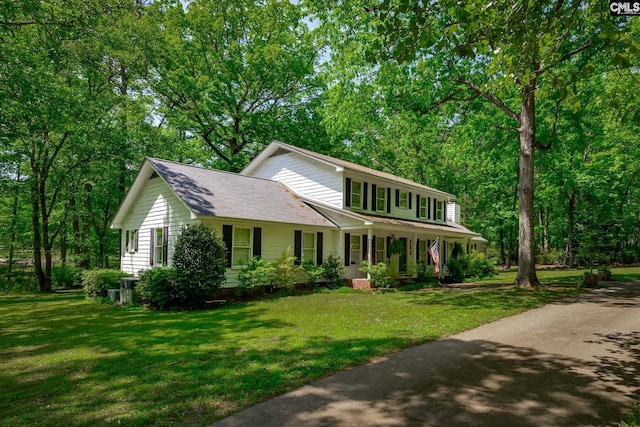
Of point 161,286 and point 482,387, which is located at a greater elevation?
point 161,286

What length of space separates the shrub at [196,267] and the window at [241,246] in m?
2.00

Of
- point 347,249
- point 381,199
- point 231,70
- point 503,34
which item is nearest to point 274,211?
point 347,249

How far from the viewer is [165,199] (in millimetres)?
16922

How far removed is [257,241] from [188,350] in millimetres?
9409

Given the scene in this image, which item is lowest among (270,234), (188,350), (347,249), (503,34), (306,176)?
(188,350)

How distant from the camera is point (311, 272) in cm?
1780

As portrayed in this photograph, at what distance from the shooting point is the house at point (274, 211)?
52.3ft

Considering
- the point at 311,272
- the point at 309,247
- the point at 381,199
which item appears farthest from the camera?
the point at 381,199

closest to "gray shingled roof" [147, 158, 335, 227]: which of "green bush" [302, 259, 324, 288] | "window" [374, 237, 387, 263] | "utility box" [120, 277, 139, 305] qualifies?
"green bush" [302, 259, 324, 288]

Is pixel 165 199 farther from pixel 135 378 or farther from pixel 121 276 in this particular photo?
pixel 135 378

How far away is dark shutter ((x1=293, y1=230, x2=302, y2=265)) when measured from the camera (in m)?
18.1

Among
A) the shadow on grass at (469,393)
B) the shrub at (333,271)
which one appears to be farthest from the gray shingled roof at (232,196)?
the shadow on grass at (469,393)

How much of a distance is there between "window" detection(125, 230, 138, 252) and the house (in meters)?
0.05

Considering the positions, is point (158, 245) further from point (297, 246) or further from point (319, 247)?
point (319, 247)
